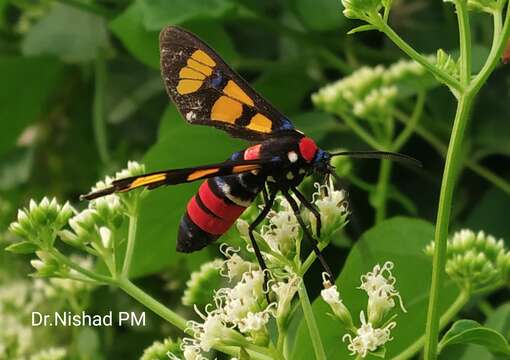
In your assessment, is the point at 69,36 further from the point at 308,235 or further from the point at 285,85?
the point at 308,235

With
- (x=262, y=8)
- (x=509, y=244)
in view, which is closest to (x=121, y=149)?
(x=262, y=8)

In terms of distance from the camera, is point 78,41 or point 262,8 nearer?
point 262,8

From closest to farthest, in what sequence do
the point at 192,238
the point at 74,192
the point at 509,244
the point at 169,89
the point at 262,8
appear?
the point at 192,238, the point at 169,89, the point at 509,244, the point at 262,8, the point at 74,192

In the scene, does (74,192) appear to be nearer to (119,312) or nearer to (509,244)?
(119,312)

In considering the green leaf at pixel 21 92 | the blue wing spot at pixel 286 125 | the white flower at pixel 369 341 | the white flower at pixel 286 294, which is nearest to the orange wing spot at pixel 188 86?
the blue wing spot at pixel 286 125

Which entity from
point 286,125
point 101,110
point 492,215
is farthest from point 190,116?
point 101,110

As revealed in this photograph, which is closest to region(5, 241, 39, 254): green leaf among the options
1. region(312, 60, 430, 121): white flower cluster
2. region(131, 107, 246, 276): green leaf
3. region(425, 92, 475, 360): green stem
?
region(131, 107, 246, 276): green leaf
